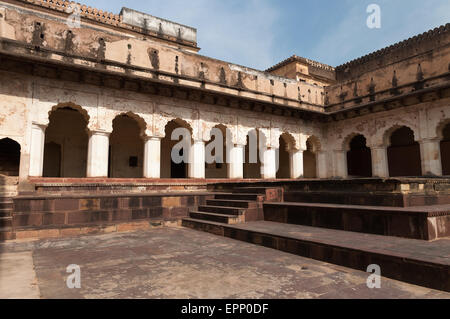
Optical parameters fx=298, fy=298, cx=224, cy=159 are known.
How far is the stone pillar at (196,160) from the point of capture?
38.8 feet

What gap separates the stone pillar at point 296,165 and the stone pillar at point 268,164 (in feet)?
4.81

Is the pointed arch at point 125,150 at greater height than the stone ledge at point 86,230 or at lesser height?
greater

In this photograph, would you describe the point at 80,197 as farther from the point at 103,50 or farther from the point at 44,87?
the point at 103,50

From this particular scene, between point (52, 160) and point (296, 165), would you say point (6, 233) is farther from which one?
point (296, 165)

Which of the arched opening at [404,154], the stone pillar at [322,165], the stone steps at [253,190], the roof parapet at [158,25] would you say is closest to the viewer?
the stone steps at [253,190]

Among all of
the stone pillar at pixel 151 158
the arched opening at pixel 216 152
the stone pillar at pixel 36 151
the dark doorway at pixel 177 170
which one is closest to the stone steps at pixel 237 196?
the stone pillar at pixel 151 158

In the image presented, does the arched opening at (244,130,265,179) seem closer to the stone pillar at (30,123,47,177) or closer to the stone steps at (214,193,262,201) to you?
the stone steps at (214,193,262,201)

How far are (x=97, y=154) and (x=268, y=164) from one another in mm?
7354

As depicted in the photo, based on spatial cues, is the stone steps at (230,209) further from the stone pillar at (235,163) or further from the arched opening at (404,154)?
the arched opening at (404,154)

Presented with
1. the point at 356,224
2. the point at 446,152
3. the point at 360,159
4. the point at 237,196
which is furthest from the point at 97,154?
the point at 446,152

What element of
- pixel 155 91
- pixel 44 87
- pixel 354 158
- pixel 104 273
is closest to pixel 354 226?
pixel 104 273

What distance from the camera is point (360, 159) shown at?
1805 cm

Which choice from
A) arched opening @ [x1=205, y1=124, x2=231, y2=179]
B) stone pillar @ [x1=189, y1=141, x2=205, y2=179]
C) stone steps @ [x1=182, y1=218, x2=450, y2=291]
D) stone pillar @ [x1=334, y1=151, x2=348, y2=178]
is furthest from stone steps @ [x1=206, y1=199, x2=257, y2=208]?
stone pillar @ [x1=334, y1=151, x2=348, y2=178]

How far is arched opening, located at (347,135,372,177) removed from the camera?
17.6 m
